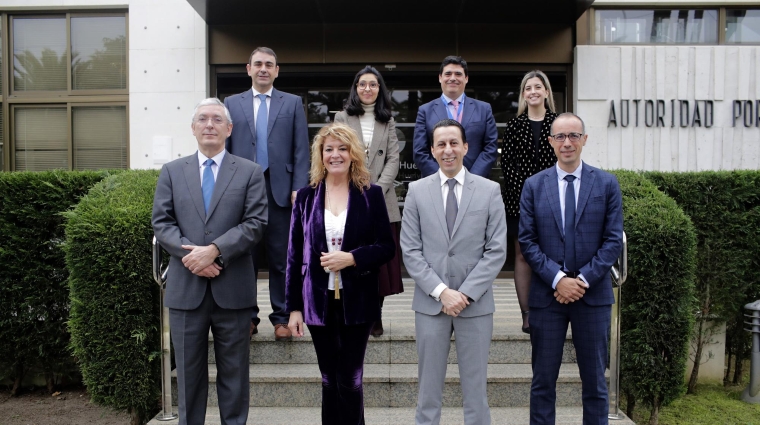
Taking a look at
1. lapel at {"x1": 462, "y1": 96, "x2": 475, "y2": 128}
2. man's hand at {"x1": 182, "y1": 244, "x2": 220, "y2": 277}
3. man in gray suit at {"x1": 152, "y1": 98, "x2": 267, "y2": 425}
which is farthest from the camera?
lapel at {"x1": 462, "y1": 96, "x2": 475, "y2": 128}

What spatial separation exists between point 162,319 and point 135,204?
91cm

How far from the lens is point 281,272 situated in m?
4.67

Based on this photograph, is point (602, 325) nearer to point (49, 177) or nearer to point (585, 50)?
point (49, 177)

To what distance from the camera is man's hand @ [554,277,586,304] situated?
11.5ft

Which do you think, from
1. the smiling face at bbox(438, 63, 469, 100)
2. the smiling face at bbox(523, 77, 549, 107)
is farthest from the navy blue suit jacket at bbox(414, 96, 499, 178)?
the smiling face at bbox(523, 77, 549, 107)

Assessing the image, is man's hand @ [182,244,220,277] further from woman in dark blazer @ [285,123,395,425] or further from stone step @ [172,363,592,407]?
stone step @ [172,363,592,407]

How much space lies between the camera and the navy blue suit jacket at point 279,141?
4.56m

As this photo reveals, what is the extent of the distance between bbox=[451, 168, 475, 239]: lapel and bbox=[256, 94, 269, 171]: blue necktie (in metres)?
1.72

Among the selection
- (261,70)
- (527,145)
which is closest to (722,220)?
(527,145)

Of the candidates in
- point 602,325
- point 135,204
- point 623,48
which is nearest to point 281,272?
point 135,204

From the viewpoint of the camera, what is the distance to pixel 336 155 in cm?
340

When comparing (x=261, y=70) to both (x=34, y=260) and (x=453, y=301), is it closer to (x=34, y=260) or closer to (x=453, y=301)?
(x=453, y=301)

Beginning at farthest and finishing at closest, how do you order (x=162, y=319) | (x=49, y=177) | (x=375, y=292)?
(x=49, y=177), (x=162, y=319), (x=375, y=292)

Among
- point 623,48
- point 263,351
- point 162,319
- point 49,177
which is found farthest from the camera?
point 623,48
